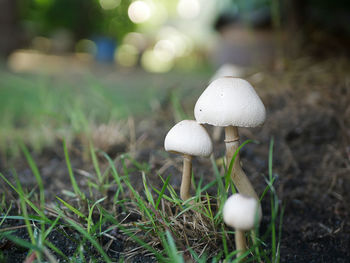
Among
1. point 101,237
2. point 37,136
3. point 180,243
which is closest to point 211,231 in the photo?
point 180,243

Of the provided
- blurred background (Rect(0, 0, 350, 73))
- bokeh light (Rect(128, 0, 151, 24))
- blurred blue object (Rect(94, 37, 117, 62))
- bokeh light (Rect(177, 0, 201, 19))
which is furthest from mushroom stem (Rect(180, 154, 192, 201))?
bokeh light (Rect(177, 0, 201, 19))

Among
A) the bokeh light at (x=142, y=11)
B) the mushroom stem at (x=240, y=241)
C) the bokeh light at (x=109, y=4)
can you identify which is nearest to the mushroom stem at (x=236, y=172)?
the mushroom stem at (x=240, y=241)

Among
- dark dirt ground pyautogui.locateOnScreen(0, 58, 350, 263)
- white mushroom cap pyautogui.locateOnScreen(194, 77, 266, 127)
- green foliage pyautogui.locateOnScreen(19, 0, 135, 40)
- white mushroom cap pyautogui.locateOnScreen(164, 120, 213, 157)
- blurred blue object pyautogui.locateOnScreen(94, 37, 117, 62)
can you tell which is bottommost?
A: dark dirt ground pyautogui.locateOnScreen(0, 58, 350, 263)

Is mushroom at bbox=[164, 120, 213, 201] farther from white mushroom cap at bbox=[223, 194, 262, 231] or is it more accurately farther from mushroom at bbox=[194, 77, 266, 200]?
white mushroom cap at bbox=[223, 194, 262, 231]

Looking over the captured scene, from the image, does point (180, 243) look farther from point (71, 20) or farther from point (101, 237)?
point (71, 20)

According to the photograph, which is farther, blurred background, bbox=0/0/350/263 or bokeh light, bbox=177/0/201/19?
bokeh light, bbox=177/0/201/19

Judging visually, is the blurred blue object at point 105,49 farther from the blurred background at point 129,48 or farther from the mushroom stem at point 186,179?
the mushroom stem at point 186,179

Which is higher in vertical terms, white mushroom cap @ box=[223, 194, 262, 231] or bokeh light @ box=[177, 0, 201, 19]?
bokeh light @ box=[177, 0, 201, 19]
